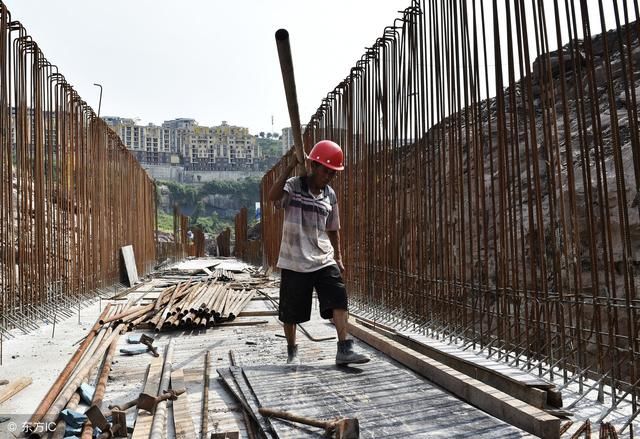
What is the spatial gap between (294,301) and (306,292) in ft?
0.42

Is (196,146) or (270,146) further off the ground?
(270,146)

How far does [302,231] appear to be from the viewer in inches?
170

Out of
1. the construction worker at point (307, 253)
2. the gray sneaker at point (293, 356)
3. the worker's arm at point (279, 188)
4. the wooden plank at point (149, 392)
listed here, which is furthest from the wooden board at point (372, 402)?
the worker's arm at point (279, 188)

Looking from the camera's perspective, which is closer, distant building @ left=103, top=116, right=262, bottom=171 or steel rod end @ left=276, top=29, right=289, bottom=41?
steel rod end @ left=276, top=29, right=289, bottom=41

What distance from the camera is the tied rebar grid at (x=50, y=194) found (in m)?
5.50

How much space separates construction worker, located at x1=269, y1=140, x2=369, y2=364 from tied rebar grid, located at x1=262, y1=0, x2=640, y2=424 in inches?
46.0

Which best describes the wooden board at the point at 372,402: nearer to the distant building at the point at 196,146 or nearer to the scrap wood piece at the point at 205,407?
the scrap wood piece at the point at 205,407

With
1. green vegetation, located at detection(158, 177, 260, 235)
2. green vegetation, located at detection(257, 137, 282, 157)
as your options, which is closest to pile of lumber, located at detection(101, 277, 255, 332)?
green vegetation, located at detection(158, 177, 260, 235)

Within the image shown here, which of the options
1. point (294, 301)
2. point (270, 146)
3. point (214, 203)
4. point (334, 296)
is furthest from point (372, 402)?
point (270, 146)

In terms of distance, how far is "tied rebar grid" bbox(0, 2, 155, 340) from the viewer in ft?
18.0

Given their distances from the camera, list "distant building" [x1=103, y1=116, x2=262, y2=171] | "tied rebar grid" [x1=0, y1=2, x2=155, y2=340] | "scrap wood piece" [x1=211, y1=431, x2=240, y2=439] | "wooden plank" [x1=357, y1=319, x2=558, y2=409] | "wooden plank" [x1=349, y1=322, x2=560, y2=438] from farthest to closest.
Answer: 1. "distant building" [x1=103, y1=116, x2=262, y2=171]
2. "tied rebar grid" [x1=0, y1=2, x2=155, y2=340]
3. "wooden plank" [x1=357, y1=319, x2=558, y2=409]
4. "wooden plank" [x1=349, y1=322, x2=560, y2=438]
5. "scrap wood piece" [x1=211, y1=431, x2=240, y2=439]

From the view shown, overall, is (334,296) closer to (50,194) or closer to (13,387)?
(13,387)

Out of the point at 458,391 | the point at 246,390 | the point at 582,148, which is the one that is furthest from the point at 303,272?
the point at 582,148

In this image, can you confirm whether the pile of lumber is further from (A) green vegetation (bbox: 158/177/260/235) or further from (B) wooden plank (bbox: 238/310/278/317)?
(A) green vegetation (bbox: 158/177/260/235)
